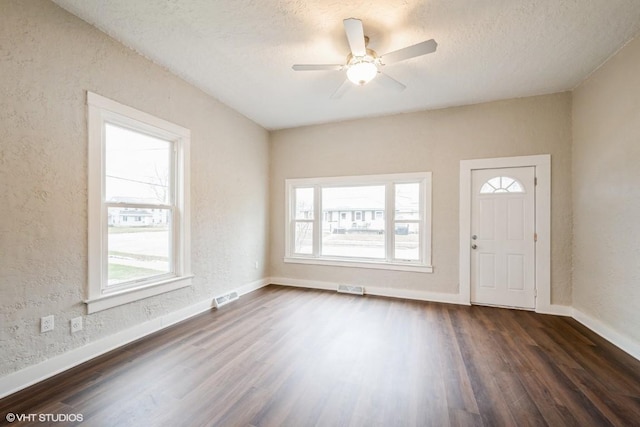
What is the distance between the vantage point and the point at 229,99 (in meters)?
3.82

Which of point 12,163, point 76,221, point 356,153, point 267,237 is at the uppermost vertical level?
point 356,153

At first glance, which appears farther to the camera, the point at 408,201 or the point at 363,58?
the point at 408,201

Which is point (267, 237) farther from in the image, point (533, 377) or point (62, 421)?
point (533, 377)

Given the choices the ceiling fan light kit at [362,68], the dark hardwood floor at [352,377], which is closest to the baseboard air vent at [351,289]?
the dark hardwood floor at [352,377]

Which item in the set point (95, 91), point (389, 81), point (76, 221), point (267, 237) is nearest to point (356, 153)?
point (389, 81)

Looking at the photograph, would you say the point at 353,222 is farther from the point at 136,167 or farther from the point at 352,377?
the point at 136,167

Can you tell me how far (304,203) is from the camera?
5.05 meters

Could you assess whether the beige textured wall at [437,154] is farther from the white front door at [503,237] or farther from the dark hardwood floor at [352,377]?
the dark hardwood floor at [352,377]

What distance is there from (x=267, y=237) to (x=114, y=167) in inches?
111

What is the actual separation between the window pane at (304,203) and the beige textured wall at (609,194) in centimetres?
382

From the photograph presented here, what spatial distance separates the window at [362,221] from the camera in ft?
14.0

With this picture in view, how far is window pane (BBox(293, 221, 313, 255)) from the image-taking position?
16.3 feet

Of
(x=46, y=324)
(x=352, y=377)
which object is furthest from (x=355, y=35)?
(x=46, y=324)

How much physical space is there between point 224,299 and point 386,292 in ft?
8.27
